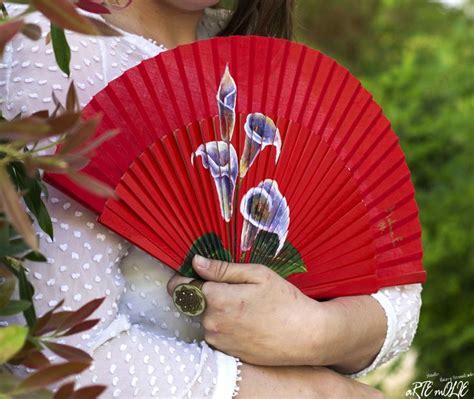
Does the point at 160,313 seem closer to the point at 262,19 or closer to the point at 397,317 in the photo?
the point at 397,317

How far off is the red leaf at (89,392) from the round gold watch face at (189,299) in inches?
23.9

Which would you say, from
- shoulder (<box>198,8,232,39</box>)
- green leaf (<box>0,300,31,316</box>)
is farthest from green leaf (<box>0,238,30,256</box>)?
shoulder (<box>198,8,232,39</box>)

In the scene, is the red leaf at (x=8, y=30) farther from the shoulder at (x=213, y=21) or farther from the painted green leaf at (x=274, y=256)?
the shoulder at (x=213, y=21)

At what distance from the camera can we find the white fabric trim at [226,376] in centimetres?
135

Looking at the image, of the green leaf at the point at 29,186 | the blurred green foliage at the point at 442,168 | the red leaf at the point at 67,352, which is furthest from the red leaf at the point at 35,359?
the blurred green foliage at the point at 442,168

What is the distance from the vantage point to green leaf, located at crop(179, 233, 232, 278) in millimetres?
1396

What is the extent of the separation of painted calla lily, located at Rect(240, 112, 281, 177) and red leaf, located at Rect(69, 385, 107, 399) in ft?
2.25

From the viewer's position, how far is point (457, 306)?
13.7 ft

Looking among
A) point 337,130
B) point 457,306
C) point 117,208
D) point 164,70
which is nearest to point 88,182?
point 117,208

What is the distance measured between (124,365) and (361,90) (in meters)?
0.69

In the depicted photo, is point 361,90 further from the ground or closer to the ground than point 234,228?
further from the ground

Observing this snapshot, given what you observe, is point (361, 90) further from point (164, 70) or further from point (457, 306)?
point (457, 306)

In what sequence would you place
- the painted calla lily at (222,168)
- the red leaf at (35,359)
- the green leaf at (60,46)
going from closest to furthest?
the red leaf at (35,359) < the green leaf at (60,46) < the painted calla lily at (222,168)

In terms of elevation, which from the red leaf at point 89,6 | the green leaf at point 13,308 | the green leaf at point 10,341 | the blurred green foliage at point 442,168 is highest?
the red leaf at point 89,6
